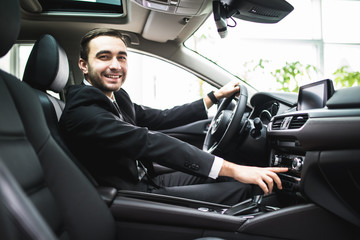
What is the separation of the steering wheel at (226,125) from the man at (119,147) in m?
0.21

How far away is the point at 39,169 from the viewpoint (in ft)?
2.81

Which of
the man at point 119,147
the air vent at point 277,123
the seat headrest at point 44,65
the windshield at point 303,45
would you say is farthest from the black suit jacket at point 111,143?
the windshield at point 303,45

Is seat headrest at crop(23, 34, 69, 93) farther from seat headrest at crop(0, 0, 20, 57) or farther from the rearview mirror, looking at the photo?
the rearview mirror

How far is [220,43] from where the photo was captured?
357 cm

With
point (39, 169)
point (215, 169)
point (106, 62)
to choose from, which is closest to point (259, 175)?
point (215, 169)

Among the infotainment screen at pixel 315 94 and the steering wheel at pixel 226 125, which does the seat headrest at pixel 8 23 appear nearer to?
the steering wheel at pixel 226 125

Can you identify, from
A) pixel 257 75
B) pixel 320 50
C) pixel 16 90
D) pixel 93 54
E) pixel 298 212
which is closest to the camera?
pixel 16 90

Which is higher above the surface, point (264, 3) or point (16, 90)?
point (264, 3)

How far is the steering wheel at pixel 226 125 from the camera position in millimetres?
1396

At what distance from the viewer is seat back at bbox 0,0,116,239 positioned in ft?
2.48

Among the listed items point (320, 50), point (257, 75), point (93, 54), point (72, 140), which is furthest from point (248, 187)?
point (320, 50)

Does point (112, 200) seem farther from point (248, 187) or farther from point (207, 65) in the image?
point (207, 65)

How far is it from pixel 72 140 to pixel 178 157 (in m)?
0.40

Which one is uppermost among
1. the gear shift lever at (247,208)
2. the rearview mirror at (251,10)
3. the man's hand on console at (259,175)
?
the rearview mirror at (251,10)
